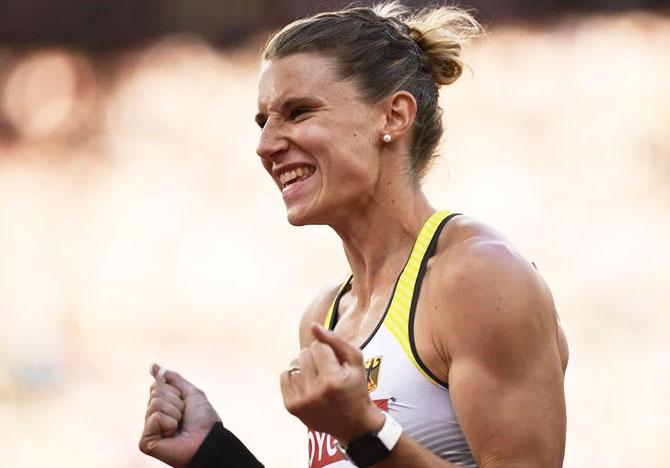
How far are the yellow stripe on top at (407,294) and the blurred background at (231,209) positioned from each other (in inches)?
100

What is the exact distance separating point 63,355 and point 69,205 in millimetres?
710

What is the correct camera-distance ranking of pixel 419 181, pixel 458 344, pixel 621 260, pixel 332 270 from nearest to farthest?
pixel 458 344, pixel 419 181, pixel 621 260, pixel 332 270

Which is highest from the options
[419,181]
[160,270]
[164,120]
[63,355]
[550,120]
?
[164,120]

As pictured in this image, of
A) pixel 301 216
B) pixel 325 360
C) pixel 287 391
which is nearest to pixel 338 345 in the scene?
pixel 325 360

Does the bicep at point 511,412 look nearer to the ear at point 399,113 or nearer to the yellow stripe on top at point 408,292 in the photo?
the yellow stripe on top at point 408,292

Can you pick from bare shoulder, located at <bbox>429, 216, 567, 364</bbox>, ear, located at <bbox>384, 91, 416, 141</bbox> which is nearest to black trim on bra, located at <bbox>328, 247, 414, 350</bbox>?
bare shoulder, located at <bbox>429, 216, 567, 364</bbox>

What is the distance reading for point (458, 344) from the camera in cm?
223

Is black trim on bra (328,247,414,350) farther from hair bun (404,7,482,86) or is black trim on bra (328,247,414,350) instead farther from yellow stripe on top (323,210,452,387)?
hair bun (404,7,482,86)

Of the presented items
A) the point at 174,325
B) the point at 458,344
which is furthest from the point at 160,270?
the point at 458,344

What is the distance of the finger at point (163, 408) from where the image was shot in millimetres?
2627

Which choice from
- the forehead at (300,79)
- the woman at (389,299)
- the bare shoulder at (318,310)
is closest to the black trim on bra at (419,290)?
the woman at (389,299)

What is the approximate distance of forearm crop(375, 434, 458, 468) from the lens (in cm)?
212

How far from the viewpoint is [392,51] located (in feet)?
9.01

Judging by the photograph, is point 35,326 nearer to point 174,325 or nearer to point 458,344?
point 174,325
